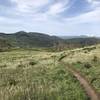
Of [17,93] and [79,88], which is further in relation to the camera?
[79,88]

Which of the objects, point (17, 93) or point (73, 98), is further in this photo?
Answer: point (17, 93)

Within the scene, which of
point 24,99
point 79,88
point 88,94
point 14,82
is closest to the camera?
point 24,99

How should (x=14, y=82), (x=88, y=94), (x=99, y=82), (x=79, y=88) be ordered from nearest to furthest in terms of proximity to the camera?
(x=88, y=94)
(x=79, y=88)
(x=99, y=82)
(x=14, y=82)

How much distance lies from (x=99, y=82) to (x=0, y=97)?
8904mm

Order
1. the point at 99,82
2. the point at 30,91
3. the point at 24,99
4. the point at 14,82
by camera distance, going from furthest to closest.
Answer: the point at 14,82
the point at 99,82
the point at 30,91
the point at 24,99

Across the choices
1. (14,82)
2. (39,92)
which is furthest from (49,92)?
(14,82)

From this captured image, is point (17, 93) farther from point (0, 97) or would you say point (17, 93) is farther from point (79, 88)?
point (79, 88)

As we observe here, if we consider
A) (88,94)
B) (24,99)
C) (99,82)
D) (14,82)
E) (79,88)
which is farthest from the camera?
(14,82)

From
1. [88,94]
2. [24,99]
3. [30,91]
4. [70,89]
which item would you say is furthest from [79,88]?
[24,99]

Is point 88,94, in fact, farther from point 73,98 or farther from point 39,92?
point 39,92

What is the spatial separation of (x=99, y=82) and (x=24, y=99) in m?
7.80

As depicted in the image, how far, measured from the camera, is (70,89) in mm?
19016

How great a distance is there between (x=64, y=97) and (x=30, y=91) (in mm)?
3006

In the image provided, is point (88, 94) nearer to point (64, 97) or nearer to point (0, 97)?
point (64, 97)
